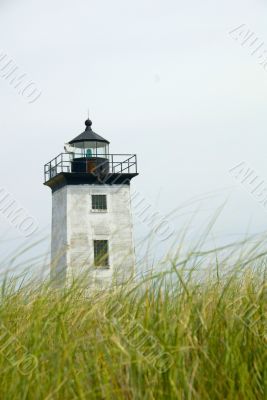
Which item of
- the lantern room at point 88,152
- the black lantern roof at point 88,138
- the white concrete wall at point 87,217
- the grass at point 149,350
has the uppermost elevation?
the black lantern roof at point 88,138

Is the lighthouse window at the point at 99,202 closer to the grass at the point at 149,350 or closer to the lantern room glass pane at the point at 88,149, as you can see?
the lantern room glass pane at the point at 88,149

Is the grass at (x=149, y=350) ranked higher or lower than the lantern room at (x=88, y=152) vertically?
lower

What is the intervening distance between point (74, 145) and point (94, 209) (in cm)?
246

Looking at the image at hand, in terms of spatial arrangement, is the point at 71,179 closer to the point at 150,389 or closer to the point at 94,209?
the point at 94,209

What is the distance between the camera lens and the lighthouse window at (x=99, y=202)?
24.8 metres

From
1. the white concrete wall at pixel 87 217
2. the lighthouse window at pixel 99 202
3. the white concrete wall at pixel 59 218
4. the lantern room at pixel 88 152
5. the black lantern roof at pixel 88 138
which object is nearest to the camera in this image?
the white concrete wall at pixel 87 217

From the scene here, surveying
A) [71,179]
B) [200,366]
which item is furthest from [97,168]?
[200,366]

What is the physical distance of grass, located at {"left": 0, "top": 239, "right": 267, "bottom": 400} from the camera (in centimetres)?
321

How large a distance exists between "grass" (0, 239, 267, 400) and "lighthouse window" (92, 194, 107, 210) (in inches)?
811

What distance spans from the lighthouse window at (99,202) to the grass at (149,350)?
67.6ft

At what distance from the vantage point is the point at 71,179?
24.6 metres

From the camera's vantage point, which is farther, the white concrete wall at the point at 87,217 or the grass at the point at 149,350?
the white concrete wall at the point at 87,217

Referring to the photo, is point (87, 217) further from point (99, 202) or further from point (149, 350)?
point (149, 350)

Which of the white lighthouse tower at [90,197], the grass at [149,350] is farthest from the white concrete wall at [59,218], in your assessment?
the grass at [149,350]
